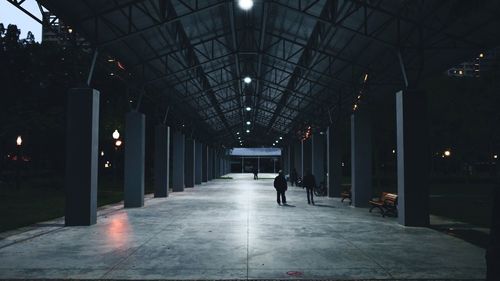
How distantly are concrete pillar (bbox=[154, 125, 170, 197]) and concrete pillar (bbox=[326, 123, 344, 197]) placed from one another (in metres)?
9.86

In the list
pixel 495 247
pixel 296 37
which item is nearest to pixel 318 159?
pixel 296 37

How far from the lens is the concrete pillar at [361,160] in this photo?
20.4 metres

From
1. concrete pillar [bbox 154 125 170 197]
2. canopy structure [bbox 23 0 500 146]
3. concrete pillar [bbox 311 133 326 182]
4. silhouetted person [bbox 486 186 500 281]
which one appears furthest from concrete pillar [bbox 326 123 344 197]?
silhouetted person [bbox 486 186 500 281]

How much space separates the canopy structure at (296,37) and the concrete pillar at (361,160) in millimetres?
892

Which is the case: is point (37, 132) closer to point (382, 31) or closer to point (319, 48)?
point (319, 48)

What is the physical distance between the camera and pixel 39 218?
1562 cm

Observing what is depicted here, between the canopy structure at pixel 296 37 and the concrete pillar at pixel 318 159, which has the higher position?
the canopy structure at pixel 296 37

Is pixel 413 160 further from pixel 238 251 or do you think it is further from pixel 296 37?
pixel 296 37

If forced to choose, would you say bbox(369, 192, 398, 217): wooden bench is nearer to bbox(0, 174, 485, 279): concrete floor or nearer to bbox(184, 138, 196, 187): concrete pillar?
Answer: bbox(0, 174, 485, 279): concrete floor

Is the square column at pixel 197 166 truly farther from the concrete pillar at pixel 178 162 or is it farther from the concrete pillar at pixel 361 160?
the concrete pillar at pixel 361 160

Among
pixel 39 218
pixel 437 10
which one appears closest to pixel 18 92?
pixel 39 218

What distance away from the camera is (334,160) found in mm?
25516

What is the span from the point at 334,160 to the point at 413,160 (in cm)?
1147

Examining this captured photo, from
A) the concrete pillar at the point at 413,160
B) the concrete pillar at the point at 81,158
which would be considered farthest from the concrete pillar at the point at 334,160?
the concrete pillar at the point at 81,158
